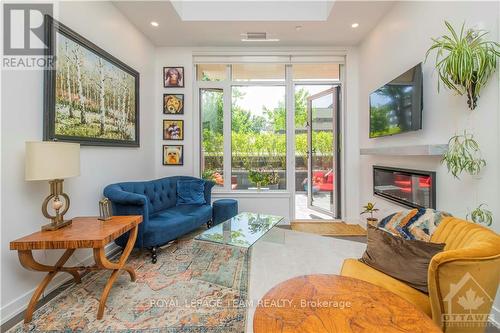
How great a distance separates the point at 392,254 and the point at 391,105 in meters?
2.02

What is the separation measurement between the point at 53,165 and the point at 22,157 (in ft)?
1.13

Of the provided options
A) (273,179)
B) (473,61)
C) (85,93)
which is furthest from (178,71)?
(473,61)

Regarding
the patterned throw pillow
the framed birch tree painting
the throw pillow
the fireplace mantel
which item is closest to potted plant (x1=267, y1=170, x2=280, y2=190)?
the throw pillow

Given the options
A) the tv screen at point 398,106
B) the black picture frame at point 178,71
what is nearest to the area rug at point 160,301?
the tv screen at point 398,106

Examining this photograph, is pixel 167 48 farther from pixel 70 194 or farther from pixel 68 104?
pixel 70 194

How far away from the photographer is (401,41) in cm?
294

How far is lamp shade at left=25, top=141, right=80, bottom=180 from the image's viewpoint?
171cm

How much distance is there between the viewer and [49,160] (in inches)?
70.2

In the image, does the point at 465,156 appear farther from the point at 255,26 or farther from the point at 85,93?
the point at 85,93

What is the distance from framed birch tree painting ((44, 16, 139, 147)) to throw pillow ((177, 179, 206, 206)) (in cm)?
95

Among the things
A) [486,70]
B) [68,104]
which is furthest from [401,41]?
[68,104]

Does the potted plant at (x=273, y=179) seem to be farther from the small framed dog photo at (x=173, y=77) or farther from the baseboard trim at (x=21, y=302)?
the baseboard trim at (x=21, y=302)

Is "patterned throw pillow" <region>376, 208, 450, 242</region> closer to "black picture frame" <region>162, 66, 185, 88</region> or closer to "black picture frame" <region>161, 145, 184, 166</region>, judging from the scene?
"black picture frame" <region>161, 145, 184, 166</region>

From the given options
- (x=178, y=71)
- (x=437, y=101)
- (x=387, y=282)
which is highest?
(x=178, y=71)
